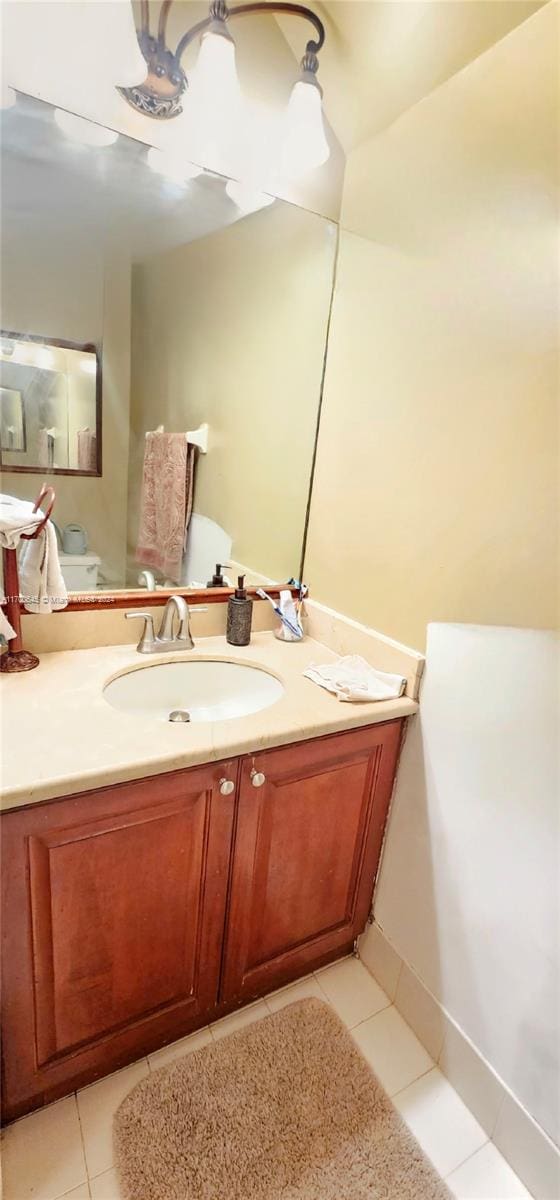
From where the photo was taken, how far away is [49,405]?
1243mm

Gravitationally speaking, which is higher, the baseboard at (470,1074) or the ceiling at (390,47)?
the ceiling at (390,47)

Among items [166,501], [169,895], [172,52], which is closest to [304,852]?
[169,895]

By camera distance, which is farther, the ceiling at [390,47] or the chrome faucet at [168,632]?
the chrome faucet at [168,632]

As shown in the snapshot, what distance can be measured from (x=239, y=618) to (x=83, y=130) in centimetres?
120

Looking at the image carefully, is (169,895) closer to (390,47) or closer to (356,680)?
(356,680)

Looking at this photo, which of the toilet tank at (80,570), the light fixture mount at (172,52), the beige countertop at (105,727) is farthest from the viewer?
the toilet tank at (80,570)

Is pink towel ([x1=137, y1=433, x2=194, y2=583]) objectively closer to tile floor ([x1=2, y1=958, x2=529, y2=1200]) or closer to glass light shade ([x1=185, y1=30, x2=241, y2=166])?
glass light shade ([x1=185, y1=30, x2=241, y2=166])

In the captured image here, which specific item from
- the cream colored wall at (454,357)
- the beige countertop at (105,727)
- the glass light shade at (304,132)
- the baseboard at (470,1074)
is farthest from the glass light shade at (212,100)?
the baseboard at (470,1074)

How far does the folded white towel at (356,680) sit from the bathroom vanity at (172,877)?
0.09ft

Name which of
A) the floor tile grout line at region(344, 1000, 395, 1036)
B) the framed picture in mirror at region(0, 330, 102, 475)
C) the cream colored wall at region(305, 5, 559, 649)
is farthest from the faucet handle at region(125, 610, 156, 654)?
the floor tile grout line at region(344, 1000, 395, 1036)

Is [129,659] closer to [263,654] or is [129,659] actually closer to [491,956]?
[263,654]

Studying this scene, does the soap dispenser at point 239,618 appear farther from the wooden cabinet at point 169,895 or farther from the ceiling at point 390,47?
the ceiling at point 390,47

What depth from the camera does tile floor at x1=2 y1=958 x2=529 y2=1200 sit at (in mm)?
937

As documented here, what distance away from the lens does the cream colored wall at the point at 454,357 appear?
2.91ft
